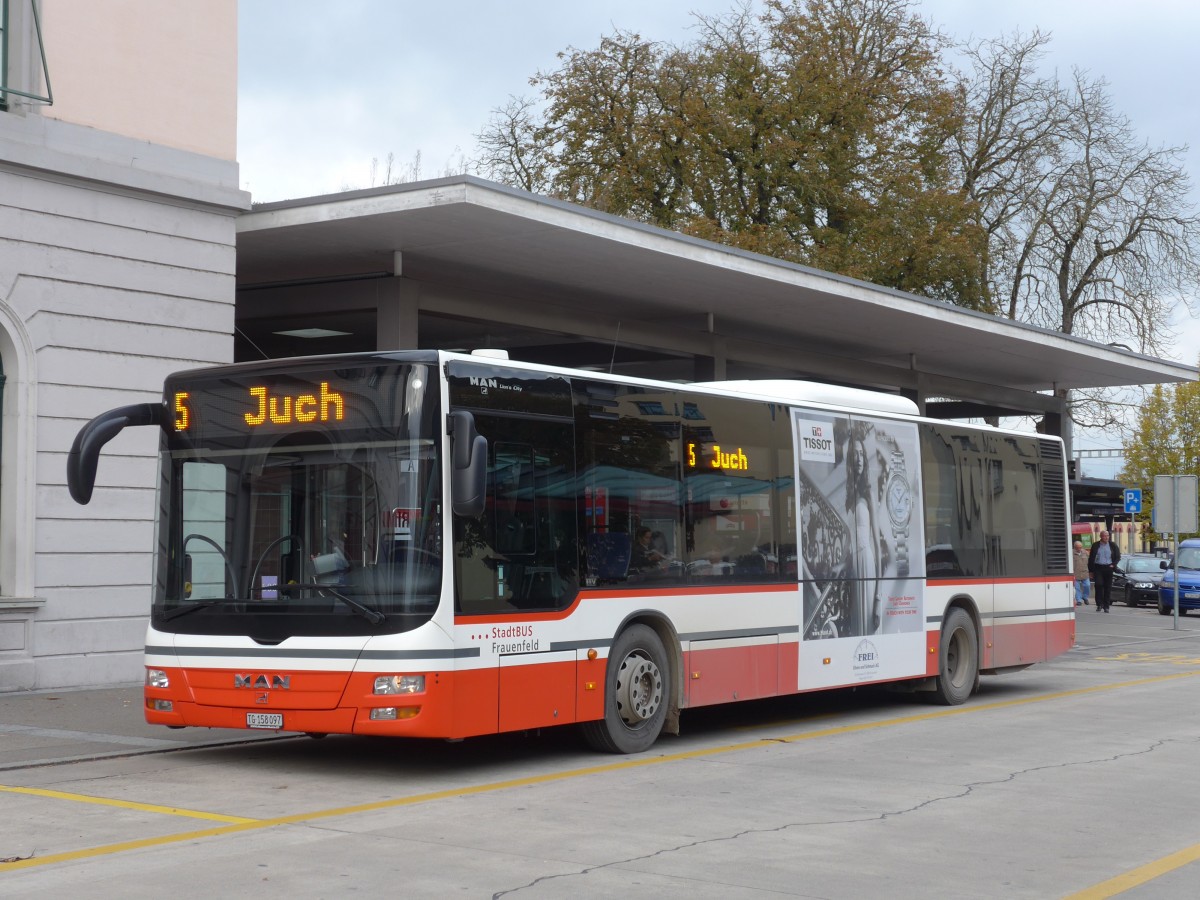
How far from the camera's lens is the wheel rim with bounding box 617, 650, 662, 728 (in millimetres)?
11336

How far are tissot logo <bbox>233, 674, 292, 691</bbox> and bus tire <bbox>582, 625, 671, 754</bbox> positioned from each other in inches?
92.8

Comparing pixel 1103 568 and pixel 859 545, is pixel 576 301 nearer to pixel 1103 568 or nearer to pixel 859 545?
pixel 859 545

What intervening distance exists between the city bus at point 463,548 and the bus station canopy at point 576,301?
5472mm

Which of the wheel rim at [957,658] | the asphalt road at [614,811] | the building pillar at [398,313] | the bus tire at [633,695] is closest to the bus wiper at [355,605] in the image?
the asphalt road at [614,811]

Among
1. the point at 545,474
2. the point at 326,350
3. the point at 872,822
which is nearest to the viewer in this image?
the point at 872,822

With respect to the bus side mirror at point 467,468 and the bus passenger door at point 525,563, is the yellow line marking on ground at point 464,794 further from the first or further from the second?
the bus side mirror at point 467,468

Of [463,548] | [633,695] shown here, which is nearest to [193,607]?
[463,548]

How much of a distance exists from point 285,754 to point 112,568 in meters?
5.31

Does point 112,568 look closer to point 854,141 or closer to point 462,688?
point 462,688

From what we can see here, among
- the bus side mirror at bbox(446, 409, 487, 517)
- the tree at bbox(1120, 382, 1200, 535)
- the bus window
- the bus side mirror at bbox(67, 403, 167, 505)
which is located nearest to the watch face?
the bus window

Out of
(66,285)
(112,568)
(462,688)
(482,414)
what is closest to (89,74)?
(66,285)

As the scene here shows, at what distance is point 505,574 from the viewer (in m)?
10.3

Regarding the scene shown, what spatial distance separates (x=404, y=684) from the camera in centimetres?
966

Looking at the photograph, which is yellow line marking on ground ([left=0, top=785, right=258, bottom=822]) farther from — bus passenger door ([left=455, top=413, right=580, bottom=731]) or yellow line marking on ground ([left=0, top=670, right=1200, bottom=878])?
bus passenger door ([left=455, top=413, right=580, bottom=731])
